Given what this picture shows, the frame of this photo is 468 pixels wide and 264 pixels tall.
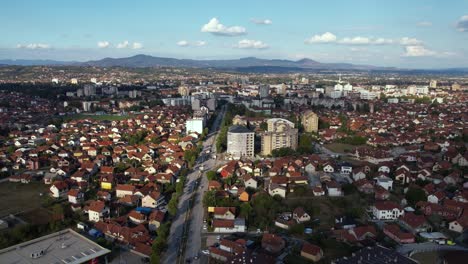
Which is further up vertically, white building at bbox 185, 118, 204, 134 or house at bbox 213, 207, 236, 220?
white building at bbox 185, 118, 204, 134

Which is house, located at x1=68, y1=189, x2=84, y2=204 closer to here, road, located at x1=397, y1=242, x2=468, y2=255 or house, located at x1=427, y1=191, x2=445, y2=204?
road, located at x1=397, y1=242, x2=468, y2=255

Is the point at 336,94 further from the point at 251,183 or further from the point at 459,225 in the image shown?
the point at 459,225

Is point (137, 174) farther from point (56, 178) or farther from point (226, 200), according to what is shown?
point (226, 200)

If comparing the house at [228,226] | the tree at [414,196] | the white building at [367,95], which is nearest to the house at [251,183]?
the house at [228,226]

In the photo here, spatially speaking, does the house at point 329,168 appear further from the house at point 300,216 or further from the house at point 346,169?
the house at point 300,216

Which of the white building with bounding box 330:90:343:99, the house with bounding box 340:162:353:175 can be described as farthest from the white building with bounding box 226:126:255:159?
the white building with bounding box 330:90:343:99

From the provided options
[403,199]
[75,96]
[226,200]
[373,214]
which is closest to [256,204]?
[226,200]

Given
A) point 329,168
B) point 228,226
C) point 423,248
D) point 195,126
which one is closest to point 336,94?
point 195,126
